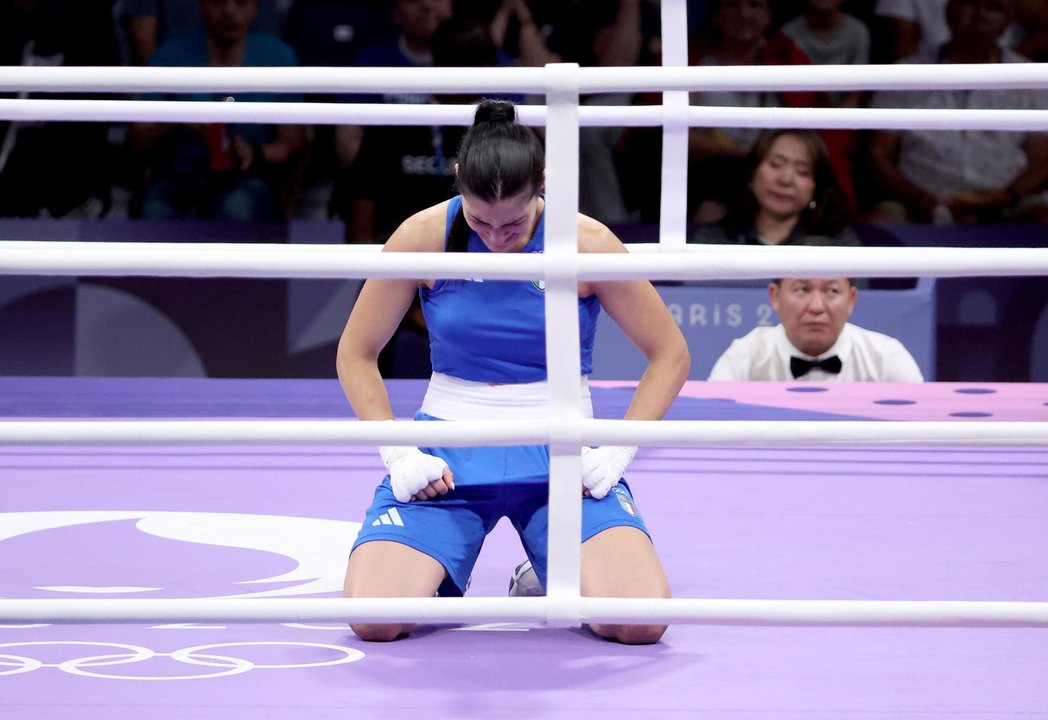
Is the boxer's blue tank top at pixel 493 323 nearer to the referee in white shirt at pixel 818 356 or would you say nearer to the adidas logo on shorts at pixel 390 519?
the adidas logo on shorts at pixel 390 519

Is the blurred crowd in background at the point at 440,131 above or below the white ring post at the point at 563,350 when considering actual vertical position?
above

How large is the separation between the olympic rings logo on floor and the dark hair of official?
2.03ft

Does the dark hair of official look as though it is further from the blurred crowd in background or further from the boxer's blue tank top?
the blurred crowd in background

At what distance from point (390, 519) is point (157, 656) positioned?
41 centimetres

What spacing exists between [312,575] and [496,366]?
16.4 inches

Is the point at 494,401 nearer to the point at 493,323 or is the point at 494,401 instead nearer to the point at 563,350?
the point at 493,323

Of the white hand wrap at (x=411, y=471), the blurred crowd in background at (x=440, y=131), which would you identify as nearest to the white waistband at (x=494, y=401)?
the white hand wrap at (x=411, y=471)

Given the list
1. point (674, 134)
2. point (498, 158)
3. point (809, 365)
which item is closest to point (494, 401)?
point (498, 158)

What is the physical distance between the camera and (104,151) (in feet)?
14.3

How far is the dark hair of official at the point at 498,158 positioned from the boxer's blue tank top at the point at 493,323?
0.62 feet

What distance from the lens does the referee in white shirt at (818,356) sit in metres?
3.43

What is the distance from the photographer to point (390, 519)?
1.88 metres

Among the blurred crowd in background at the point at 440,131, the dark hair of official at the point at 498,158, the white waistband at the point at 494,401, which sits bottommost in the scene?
the white waistband at the point at 494,401

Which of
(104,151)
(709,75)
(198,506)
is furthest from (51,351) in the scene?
(709,75)
